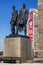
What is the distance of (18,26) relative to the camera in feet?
56.0

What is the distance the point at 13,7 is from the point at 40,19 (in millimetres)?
1980

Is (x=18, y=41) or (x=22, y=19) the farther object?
(x=22, y=19)

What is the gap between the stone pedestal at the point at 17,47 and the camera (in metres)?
16.3

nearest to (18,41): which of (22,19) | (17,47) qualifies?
(17,47)

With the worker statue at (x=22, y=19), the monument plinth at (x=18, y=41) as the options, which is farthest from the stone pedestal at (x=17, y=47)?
the worker statue at (x=22, y=19)

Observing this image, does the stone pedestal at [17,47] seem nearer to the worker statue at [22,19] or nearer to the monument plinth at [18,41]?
the monument plinth at [18,41]

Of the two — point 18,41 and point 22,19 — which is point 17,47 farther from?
point 22,19

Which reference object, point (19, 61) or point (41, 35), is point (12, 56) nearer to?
point (19, 61)

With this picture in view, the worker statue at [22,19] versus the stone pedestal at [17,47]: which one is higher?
the worker statue at [22,19]

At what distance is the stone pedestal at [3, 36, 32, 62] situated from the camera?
643 inches

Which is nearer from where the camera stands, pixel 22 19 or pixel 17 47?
pixel 17 47

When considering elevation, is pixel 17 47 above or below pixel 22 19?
below

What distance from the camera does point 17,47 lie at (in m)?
16.3

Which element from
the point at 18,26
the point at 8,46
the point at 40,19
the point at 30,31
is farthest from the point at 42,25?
the point at 30,31
